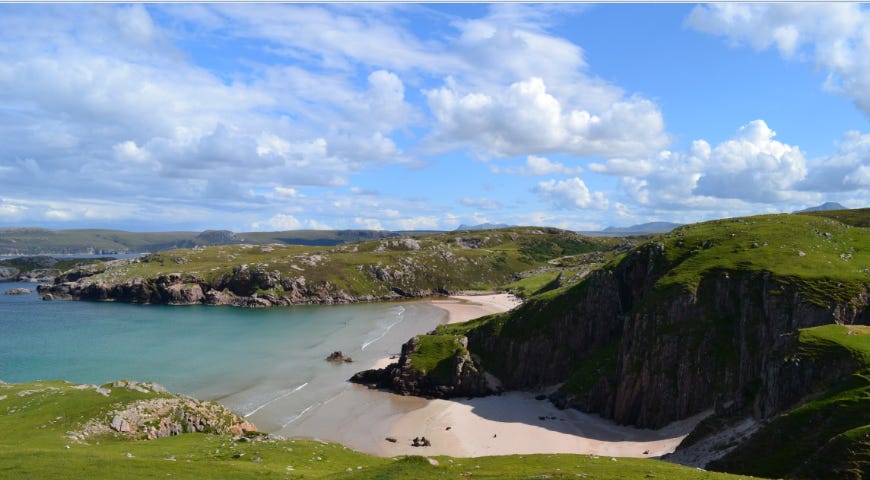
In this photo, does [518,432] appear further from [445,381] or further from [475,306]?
[475,306]

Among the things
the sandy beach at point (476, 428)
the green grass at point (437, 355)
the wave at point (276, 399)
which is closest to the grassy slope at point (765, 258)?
the green grass at point (437, 355)

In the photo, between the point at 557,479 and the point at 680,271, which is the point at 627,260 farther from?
the point at 557,479

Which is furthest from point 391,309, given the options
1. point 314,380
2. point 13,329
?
point 13,329

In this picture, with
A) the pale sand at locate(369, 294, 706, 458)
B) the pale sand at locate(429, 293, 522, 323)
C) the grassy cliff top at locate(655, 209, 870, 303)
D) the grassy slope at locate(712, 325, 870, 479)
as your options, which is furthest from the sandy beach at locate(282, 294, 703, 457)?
the pale sand at locate(429, 293, 522, 323)

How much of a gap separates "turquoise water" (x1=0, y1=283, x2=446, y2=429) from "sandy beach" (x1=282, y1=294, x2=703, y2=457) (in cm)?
745

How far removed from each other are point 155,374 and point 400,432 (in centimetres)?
5306

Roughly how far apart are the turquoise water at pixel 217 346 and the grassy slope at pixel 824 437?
54.7m

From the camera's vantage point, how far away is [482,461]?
132 feet

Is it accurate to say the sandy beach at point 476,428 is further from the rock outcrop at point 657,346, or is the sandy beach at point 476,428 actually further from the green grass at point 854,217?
the green grass at point 854,217

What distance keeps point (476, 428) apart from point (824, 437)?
38.8 m

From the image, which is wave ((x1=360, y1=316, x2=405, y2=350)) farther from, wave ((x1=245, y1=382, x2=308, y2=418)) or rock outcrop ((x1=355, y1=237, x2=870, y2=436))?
rock outcrop ((x1=355, y1=237, x2=870, y2=436))

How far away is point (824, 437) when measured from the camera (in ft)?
106

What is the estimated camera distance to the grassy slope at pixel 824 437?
28125 millimetres

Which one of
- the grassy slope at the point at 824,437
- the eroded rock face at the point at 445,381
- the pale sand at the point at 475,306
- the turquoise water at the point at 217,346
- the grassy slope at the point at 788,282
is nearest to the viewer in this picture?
the grassy slope at the point at 824,437
